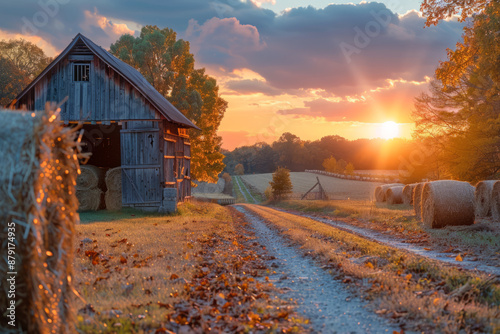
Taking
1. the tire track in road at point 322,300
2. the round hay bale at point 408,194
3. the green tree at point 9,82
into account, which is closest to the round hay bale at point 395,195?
the round hay bale at point 408,194

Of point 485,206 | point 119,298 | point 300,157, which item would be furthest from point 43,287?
point 300,157

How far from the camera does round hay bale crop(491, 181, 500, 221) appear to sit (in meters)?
16.2

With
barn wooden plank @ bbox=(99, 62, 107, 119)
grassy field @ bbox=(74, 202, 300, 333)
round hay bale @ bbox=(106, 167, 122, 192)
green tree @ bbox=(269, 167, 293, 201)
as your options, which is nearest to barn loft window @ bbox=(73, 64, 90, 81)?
barn wooden plank @ bbox=(99, 62, 107, 119)

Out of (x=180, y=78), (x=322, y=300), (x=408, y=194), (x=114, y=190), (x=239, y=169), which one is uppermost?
(x=180, y=78)

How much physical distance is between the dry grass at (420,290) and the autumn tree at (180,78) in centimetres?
2507

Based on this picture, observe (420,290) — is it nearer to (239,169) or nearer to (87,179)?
(87,179)

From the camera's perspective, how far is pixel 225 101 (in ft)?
132

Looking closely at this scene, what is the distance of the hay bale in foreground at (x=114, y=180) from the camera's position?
21.3 m

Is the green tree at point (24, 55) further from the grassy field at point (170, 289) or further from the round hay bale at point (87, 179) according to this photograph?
the grassy field at point (170, 289)

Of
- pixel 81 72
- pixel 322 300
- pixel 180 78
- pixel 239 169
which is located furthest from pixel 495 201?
pixel 239 169

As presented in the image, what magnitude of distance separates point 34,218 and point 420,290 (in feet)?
18.3

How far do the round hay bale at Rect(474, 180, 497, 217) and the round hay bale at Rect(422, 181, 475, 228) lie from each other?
2.45 metres

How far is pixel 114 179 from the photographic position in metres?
21.3

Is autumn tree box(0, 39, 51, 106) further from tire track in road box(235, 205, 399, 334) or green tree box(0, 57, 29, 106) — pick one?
tire track in road box(235, 205, 399, 334)
